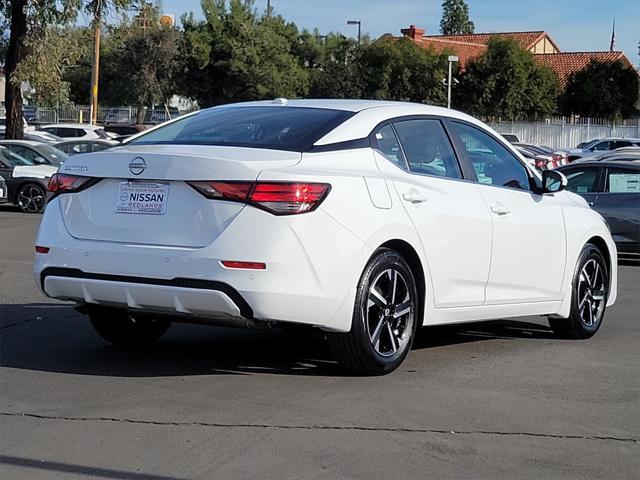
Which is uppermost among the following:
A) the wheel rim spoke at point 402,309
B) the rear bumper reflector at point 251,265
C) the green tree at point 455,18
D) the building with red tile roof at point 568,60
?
the green tree at point 455,18

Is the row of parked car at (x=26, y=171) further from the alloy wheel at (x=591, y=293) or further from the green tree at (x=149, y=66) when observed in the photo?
the green tree at (x=149, y=66)

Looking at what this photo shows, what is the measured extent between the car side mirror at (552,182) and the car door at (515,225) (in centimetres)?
9

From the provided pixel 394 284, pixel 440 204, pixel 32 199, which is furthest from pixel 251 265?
pixel 32 199

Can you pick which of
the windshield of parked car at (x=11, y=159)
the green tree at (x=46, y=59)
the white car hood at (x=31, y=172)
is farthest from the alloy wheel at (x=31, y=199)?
the green tree at (x=46, y=59)

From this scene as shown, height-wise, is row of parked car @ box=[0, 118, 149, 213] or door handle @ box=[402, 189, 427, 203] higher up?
door handle @ box=[402, 189, 427, 203]

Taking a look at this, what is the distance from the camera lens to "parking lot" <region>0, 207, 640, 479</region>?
500 cm

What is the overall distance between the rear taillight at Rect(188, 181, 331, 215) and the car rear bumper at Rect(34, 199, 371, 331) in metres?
0.05

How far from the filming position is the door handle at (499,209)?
7590 mm

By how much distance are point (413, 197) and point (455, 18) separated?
132572 mm

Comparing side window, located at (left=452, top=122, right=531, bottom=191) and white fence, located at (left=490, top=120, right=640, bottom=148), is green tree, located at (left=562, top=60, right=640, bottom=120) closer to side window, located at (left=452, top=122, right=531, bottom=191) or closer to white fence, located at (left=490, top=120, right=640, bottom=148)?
white fence, located at (left=490, top=120, right=640, bottom=148)

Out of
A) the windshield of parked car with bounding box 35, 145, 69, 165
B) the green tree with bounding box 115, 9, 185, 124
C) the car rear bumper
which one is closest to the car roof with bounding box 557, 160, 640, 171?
the car rear bumper

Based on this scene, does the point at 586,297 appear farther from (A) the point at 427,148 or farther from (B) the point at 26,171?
(B) the point at 26,171

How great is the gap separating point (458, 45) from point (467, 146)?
70.1 m

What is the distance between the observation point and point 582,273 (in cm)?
862
